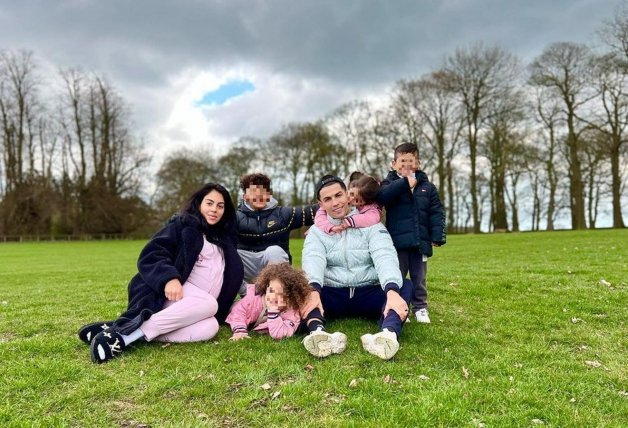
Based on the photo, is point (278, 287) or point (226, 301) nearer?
point (278, 287)

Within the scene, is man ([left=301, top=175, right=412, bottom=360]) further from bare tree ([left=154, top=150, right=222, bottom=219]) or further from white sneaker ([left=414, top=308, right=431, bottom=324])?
bare tree ([left=154, top=150, right=222, bottom=219])

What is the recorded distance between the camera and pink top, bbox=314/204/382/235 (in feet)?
16.6

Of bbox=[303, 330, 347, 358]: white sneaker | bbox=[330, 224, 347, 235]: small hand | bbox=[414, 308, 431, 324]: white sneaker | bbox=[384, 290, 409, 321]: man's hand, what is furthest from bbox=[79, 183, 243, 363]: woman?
bbox=[414, 308, 431, 324]: white sneaker

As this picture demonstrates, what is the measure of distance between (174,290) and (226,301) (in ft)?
2.63

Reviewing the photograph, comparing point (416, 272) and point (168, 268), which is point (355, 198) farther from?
point (168, 268)

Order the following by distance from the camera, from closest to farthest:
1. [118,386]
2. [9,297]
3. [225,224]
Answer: [118,386] < [225,224] < [9,297]

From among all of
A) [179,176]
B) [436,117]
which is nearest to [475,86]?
[436,117]

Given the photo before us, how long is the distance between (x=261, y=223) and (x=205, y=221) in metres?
1.08

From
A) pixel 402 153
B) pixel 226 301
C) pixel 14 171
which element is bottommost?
pixel 226 301

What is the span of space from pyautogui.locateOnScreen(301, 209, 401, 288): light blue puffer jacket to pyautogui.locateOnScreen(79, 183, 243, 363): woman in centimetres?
92

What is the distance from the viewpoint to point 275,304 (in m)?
4.73

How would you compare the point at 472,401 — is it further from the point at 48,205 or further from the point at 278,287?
the point at 48,205

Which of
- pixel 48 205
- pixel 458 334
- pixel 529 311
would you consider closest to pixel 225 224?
pixel 458 334

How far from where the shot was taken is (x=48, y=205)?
51531mm
